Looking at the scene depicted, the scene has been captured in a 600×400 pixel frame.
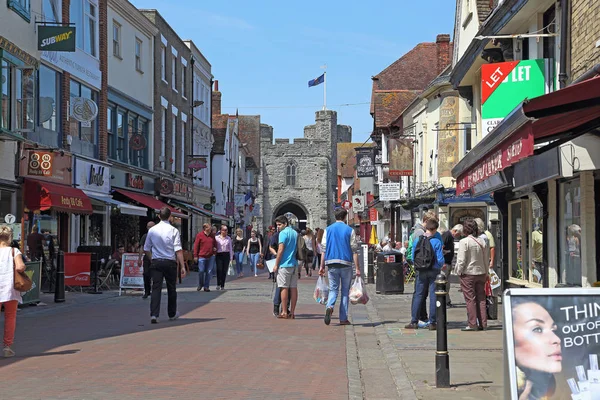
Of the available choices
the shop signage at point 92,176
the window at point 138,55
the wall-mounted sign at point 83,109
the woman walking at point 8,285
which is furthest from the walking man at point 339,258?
the window at point 138,55

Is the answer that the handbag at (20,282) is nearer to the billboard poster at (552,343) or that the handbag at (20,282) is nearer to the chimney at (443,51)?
the billboard poster at (552,343)

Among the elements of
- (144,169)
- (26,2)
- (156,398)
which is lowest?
(156,398)

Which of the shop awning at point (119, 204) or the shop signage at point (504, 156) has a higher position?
the shop awning at point (119, 204)

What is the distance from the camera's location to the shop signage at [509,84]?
13.6 meters

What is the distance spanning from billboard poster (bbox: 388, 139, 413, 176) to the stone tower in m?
46.5

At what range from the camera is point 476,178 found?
11.3 meters

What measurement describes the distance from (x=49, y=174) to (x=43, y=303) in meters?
4.53

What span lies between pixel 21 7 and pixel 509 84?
12.1m

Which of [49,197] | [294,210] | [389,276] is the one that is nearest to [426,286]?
[389,276]

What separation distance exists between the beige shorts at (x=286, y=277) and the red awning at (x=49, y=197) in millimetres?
8228

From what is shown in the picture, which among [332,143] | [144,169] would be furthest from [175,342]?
[332,143]

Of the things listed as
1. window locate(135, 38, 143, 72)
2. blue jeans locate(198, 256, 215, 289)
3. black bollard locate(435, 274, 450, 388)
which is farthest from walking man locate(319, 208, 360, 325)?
window locate(135, 38, 143, 72)

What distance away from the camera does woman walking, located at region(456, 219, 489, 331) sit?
41.5 ft

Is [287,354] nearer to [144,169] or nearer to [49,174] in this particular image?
[49,174]
